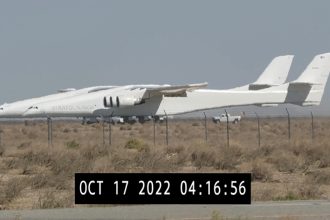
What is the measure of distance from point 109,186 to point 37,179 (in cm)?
735

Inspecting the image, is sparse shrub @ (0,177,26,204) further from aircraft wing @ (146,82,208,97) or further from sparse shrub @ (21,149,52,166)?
aircraft wing @ (146,82,208,97)

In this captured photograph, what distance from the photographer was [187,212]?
561 inches

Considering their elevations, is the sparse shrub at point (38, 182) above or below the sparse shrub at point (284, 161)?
above

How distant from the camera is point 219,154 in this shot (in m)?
29.4

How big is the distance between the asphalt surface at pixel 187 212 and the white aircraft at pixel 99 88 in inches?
2147

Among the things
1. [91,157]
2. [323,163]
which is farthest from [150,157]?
[323,163]

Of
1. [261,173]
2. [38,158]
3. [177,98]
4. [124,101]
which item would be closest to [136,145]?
[38,158]

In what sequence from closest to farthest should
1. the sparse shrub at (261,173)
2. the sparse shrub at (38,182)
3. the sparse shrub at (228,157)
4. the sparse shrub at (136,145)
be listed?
the sparse shrub at (38,182), the sparse shrub at (261,173), the sparse shrub at (228,157), the sparse shrub at (136,145)

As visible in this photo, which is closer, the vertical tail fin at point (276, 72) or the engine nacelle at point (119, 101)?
the engine nacelle at point (119, 101)

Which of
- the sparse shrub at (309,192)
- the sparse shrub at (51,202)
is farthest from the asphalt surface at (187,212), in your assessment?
the sparse shrub at (309,192)

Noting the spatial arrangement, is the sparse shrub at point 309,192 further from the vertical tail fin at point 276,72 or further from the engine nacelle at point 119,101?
the vertical tail fin at point 276,72

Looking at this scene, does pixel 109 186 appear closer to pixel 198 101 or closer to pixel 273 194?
pixel 273 194

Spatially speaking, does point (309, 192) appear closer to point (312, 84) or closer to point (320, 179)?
point (320, 179)

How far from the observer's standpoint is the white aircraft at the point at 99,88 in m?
68.8
